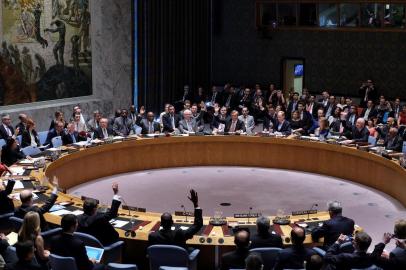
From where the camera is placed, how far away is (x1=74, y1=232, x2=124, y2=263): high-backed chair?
741cm

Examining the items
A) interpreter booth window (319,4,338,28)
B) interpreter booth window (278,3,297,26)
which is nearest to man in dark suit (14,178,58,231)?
interpreter booth window (319,4,338,28)

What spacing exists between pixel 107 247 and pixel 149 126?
27.1 feet

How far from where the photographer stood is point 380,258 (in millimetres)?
6645

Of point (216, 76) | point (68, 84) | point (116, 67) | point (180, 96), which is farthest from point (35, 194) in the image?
point (216, 76)

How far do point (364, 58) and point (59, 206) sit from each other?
14.3 meters

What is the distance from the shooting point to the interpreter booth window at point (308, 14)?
71.0 feet

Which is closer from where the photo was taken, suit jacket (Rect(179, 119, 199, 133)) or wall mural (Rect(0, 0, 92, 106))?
suit jacket (Rect(179, 119, 199, 133))

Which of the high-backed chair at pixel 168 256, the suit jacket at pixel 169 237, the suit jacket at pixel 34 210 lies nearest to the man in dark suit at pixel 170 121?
the suit jacket at pixel 34 210

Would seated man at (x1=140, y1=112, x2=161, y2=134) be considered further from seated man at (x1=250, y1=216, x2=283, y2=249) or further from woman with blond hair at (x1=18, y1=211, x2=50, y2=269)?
woman with blond hair at (x1=18, y1=211, x2=50, y2=269)

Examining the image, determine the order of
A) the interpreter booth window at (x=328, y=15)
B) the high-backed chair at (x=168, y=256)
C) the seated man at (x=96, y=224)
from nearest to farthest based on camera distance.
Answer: the high-backed chair at (x=168, y=256) < the seated man at (x=96, y=224) < the interpreter booth window at (x=328, y=15)

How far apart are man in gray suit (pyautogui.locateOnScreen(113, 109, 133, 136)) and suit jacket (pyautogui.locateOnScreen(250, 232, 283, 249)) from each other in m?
8.50

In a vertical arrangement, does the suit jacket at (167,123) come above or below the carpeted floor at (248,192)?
above

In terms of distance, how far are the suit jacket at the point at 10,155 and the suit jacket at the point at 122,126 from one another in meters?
3.25

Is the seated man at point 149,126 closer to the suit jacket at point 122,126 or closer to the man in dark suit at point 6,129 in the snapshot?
the suit jacket at point 122,126
